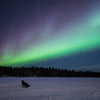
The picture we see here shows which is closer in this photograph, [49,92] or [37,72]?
[49,92]

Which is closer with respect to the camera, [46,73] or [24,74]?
[24,74]

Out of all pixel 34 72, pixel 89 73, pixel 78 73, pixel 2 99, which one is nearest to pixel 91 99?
pixel 2 99

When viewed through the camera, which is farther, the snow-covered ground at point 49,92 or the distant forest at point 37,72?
the distant forest at point 37,72

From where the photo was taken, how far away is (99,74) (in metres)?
163

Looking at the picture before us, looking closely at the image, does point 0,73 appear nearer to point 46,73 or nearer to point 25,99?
point 46,73

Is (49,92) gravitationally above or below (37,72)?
above

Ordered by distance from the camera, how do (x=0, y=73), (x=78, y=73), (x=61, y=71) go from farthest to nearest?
1. (x=78, y=73)
2. (x=61, y=71)
3. (x=0, y=73)

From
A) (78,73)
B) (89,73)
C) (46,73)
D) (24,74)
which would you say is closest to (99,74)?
(89,73)

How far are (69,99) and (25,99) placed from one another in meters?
4.43

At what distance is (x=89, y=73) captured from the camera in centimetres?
15325

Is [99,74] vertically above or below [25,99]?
below

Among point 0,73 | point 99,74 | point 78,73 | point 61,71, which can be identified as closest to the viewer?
point 0,73

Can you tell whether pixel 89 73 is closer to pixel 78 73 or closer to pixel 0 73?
pixel 78 73

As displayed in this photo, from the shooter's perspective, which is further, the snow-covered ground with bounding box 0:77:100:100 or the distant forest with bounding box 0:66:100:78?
the distant forest with bounding box 0:66:100:78
